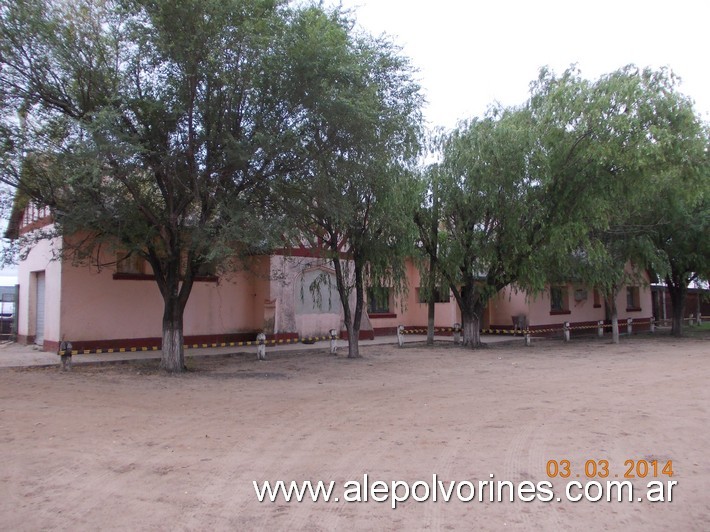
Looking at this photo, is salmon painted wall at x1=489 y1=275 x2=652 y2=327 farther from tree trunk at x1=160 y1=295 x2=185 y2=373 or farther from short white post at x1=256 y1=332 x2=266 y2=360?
tree trunk at x1=160 y1=295 x2=185 y2=373

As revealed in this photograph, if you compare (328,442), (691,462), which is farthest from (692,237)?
(328,442)

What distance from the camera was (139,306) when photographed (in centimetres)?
1781

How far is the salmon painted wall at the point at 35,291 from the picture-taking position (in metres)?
16.3

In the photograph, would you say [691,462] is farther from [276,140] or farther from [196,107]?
[196,107]

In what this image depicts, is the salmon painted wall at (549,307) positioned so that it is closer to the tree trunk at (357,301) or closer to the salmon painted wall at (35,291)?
the tree trunk at (357,301)

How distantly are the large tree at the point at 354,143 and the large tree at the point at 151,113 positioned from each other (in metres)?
0.44

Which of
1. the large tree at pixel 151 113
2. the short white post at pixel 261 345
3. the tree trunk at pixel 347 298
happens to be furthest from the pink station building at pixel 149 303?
the large tree at pixel 151 113


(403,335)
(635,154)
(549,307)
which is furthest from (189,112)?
(549,307)

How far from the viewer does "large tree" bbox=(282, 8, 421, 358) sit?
11164mm

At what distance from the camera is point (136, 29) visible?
430 inches

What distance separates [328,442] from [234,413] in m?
2.56

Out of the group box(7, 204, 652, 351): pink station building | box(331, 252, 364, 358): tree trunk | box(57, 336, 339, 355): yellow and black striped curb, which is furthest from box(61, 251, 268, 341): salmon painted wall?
box(331, 252, 364, 358): tree trunk

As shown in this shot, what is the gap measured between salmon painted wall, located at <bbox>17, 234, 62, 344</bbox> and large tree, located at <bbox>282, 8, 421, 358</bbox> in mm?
7497

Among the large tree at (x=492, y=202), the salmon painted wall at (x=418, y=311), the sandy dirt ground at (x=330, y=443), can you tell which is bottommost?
the sandy dirt ground at (x=330, y=443)
